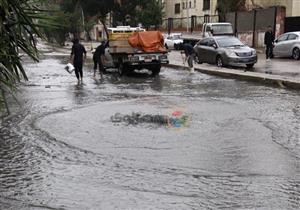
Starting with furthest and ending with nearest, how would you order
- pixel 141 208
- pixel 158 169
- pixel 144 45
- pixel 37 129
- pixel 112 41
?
pixel 112 41, pixel 144 45, pixel 37 129, pixel 158 169, pixel 141 208

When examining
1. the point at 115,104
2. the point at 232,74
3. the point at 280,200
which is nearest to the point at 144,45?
the point at 232,74

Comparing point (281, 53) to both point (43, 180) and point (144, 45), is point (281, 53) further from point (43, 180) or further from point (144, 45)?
point (43, 180)

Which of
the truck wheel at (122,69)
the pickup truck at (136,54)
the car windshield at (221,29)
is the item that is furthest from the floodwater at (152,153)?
the car windshield at (221,29)

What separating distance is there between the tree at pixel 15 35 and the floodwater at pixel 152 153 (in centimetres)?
191

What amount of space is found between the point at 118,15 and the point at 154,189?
64.5 m

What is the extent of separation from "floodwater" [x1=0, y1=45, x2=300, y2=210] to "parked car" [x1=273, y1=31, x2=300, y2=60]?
14.9m

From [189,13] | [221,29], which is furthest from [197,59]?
[189,13]

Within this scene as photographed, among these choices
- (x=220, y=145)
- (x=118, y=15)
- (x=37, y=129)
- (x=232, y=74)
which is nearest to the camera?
(x=220, y=145)

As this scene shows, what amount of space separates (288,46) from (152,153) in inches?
925

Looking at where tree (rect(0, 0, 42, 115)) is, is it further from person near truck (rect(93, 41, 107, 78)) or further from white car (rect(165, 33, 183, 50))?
white car (rect(165, 33, 183, 50))

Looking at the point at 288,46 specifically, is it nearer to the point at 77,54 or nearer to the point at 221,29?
the point at 221,29

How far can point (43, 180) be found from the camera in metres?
7.02

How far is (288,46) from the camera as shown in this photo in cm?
3033
